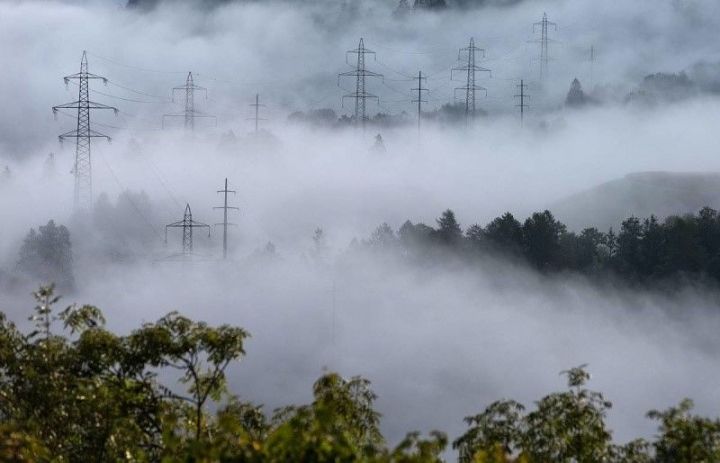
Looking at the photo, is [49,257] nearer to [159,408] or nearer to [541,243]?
[541,243]

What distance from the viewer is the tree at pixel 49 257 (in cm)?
11386

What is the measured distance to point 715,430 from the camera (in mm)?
20156

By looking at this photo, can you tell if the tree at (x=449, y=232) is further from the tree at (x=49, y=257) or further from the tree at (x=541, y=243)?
the tree at (x=49, y=257)

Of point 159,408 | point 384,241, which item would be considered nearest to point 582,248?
point 384,241

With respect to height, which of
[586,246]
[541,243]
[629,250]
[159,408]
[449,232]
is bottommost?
[159,408]

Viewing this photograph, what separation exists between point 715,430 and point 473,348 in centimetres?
6385

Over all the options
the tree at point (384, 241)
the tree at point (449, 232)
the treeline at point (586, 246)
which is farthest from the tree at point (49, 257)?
the tree at point (449, 232)

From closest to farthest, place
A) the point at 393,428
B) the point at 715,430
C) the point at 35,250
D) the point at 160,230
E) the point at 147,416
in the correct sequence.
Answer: the point at 715,430 → the point at 147,416 → the point at 393,428 → the point at 35,250 → the point at 160,230

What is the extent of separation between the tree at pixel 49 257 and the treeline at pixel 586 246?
108 ft

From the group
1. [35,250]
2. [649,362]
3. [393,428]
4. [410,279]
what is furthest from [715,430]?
[35,250]

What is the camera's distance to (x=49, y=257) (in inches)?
4747

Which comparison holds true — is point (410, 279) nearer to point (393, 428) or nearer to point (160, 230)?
point (393, 428)

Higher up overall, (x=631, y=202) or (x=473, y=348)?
(x=631, y=202)

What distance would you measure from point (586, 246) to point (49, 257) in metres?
58.8
